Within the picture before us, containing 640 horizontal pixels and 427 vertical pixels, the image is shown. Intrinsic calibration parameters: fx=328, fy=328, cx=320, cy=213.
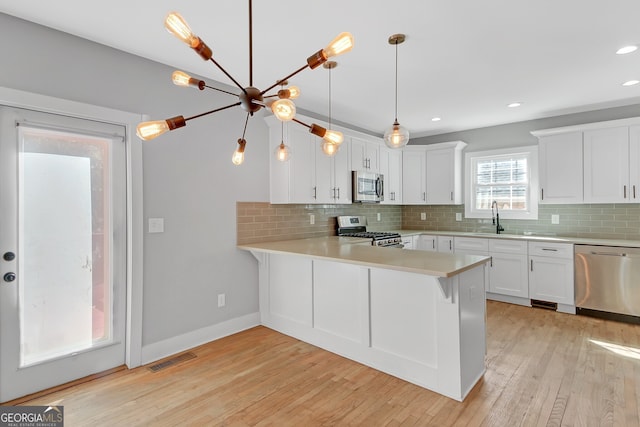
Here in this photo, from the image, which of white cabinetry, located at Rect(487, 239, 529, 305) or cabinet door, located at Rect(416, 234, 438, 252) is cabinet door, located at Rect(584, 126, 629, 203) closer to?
white cabinetry, located at Rect(487, 239, 529, 305)

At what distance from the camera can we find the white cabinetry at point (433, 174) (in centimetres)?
508

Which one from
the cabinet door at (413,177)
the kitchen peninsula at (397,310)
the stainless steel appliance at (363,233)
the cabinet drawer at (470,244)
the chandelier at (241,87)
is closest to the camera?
the chandelier at (241,87)

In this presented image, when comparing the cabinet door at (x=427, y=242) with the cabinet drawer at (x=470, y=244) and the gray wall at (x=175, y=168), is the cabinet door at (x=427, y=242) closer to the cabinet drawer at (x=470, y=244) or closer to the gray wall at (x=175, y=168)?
the cabinet drawer at (x=470, y=244)

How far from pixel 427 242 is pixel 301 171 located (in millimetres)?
2502

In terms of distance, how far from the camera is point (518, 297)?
168 inches

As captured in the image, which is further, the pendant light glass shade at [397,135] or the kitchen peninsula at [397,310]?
the pendant light glass shade at [397,135]

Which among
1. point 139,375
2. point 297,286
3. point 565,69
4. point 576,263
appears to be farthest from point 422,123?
point 139,375

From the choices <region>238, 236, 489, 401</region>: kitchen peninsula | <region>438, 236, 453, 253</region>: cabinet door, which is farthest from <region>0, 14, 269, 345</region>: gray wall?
<region>438, 236, 453, 253</region>: cabinet door

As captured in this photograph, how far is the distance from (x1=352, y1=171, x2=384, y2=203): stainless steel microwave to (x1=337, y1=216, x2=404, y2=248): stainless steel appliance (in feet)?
1.17

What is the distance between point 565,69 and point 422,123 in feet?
6.70

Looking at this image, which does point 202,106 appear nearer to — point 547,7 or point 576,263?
point 547,7

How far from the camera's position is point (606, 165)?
12.7 ft

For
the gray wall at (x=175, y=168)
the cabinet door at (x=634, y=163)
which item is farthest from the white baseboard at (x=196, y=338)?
the cabinet door at (x=634, y=163)

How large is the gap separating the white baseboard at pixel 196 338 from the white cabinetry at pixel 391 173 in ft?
8.91
